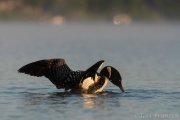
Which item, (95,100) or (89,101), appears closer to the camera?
(89,101)

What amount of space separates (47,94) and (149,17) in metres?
120

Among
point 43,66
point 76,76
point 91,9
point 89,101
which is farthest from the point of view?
point 91,9

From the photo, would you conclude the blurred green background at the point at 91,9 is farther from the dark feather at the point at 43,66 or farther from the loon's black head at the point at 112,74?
the loon's black head at the point at 112,74

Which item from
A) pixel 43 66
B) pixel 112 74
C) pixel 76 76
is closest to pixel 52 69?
pixel 43 66

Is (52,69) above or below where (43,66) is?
below

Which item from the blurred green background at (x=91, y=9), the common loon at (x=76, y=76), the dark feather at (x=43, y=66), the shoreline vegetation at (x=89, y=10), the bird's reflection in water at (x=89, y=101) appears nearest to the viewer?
the bird's reflection in water at (x=89, y=101)

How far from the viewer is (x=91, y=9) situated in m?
143

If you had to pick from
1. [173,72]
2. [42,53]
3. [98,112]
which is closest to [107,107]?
[98,112]

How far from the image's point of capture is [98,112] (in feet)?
59.9

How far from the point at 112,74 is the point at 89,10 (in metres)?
122

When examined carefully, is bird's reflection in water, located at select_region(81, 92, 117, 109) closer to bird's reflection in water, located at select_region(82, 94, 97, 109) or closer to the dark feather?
bird's reflection in water, located at select_region(82, 94, 97, 109)

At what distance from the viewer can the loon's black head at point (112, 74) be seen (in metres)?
21.4

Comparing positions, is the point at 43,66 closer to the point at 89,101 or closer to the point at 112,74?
the point at 112,74

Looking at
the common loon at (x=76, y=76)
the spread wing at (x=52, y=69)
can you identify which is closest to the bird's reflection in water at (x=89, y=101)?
the common loon at (x=76, y=76)
